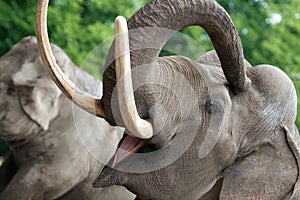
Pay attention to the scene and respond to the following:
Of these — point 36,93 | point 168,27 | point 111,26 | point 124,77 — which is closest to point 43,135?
point 36,93

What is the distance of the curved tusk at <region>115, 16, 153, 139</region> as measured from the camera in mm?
1393

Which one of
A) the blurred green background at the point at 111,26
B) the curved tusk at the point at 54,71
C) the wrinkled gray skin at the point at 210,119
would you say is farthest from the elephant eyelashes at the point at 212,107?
the blurred green background at the point at 111,26

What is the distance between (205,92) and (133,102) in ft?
1.17

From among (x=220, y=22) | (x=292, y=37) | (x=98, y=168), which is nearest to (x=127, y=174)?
(x=220, y=22)

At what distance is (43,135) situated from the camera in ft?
9.95

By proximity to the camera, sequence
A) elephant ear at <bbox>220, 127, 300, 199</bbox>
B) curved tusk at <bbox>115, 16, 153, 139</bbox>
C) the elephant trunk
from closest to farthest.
A: curved tusk at <bbox>115, 16, 153, 139</bbox>, the elephant trunk, elephant ear at <bbox>220, 127, 300, 199</bbox>

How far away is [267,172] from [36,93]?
1.36 metres

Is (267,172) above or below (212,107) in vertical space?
below

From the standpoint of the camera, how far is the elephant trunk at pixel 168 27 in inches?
59.4

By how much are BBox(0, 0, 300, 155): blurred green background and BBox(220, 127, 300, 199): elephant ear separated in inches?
178

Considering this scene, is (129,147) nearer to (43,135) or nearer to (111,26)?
(43,135)

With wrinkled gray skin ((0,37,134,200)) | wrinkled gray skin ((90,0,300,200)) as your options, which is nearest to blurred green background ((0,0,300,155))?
wrinkled gray skin ((0,37,134,200))

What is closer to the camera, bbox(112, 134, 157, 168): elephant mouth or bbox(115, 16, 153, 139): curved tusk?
bbox(115, 16, 153, 139): curved tusk

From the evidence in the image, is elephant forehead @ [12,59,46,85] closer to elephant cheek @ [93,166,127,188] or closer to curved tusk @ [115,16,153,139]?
elephant cheek @ [93,166,127,188]
